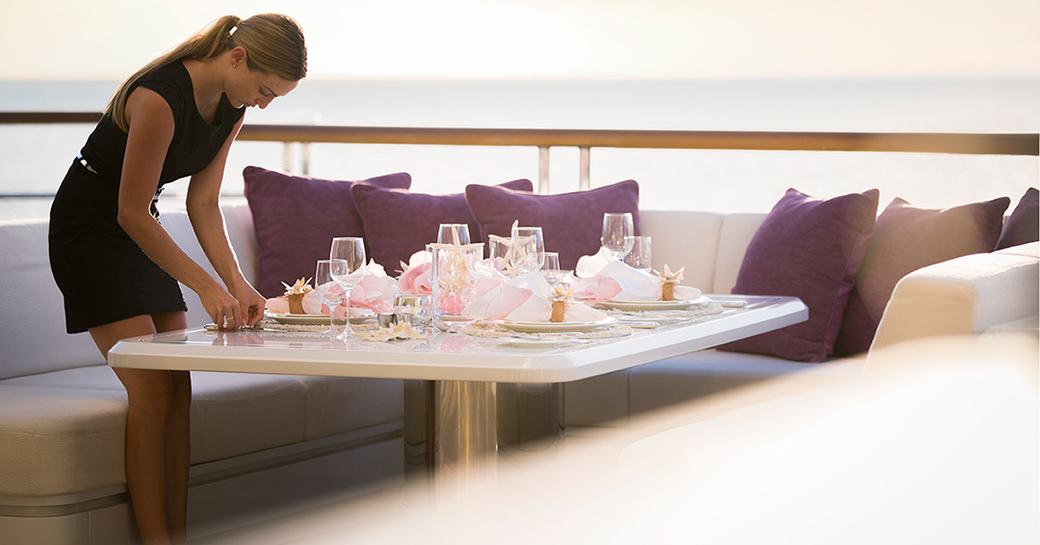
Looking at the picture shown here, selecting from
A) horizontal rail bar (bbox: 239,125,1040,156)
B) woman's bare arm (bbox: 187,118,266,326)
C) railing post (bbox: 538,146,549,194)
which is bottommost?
woman's bare arm (bbox: 187,118,266,326)

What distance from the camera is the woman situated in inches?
83.8

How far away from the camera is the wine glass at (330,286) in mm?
1926

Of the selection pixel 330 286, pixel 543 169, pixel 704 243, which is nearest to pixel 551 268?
pixel 330 286

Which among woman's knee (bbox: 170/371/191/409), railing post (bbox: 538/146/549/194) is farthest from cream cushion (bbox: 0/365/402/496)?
railing post (bbox: 538/146/549/194)

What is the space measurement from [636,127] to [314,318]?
10987 mm

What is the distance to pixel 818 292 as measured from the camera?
10.1 ft

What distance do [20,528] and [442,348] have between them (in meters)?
1.04

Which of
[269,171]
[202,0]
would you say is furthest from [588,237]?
[202,0]

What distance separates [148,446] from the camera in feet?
7.42

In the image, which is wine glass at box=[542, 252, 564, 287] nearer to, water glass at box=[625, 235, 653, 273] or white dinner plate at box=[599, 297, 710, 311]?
white dinner plate at box=[599, 297, 710, 311]

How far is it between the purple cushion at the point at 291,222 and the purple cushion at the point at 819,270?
1.20 meters

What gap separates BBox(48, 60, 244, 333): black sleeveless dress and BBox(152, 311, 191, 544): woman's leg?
182 millimetres

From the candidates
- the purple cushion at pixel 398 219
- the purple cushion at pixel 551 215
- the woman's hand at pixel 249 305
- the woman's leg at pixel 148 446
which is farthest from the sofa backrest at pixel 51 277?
the woman's hand at pixel 249 305

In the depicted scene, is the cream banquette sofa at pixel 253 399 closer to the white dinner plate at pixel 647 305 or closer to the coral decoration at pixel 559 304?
the white dinner plate at pixel 647 305
